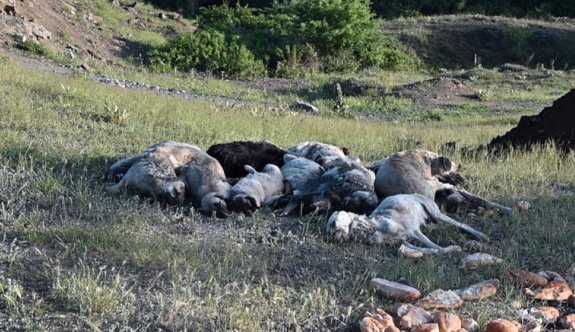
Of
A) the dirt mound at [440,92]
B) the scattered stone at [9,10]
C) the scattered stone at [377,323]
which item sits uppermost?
the scattered stone at [9,10]

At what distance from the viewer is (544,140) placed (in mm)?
9828

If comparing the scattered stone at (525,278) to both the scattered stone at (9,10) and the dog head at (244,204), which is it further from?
the scattered stone at (9,10)

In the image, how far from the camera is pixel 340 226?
17.4ft

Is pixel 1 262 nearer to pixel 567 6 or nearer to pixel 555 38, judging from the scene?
pixel 555 38

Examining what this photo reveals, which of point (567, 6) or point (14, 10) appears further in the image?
point (567, 6)

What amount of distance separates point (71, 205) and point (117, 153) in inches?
75.2

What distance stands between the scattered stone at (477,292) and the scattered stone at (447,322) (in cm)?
42

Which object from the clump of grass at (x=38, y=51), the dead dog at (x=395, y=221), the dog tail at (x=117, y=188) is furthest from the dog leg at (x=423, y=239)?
the clump of grass at (x=38, y=51)

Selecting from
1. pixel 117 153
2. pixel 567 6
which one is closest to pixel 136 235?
pixel 117 153

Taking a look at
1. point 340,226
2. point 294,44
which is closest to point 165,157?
point 340,226

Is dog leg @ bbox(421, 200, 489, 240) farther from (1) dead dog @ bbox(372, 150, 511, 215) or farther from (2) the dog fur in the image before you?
(2) the dog fur

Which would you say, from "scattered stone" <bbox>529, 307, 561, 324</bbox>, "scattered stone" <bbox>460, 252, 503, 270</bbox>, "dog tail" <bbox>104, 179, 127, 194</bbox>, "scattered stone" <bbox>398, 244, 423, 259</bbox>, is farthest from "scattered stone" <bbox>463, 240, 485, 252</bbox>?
"dog tail" <bbox>104, 179, 127, 194</bbox>

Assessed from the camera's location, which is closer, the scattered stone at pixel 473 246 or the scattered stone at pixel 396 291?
the scattered stone at pixel 396 291

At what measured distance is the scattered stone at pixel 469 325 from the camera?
3.95 m
